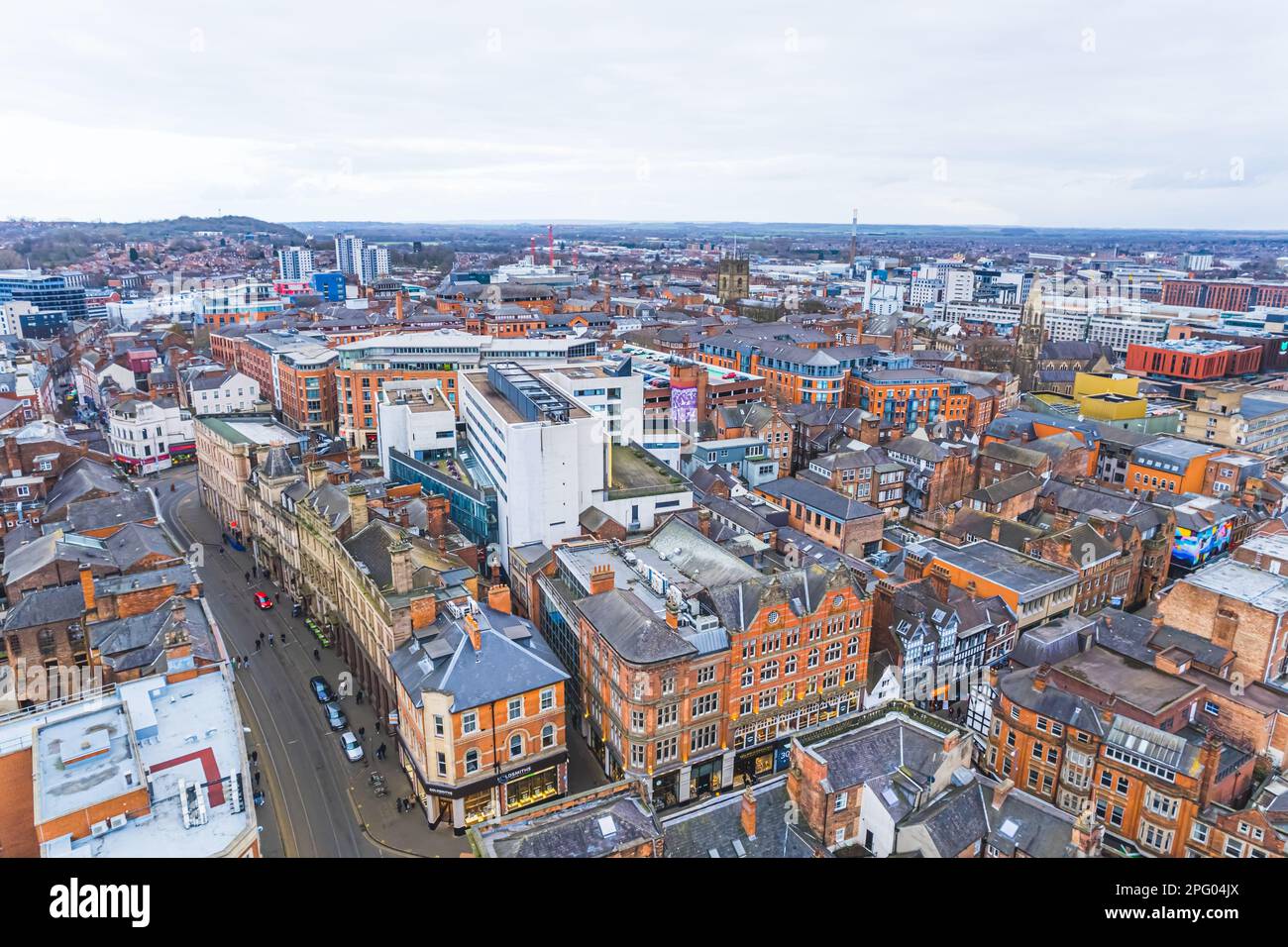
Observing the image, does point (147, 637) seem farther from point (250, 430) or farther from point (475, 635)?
point (250, 430)

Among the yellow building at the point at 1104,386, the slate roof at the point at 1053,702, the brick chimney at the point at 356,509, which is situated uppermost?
the yellow building at the point at 1104,386

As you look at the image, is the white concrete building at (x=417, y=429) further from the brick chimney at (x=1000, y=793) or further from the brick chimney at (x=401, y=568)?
the brick chimney at (x=1000, y=793)

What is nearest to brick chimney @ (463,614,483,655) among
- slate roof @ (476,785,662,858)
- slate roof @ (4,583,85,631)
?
slate roof @ (476,785,662,858)

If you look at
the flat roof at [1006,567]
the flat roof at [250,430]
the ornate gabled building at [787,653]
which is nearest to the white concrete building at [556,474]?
the ornate gabled building at [787,653]

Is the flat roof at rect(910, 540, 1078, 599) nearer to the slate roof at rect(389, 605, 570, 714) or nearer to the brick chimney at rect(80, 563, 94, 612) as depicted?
the slate roof at rect(389, 605, 570, 714)

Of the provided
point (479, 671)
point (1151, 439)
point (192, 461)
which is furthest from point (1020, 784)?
point (192, 461)

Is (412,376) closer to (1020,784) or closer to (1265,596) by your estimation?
(1020,784)
